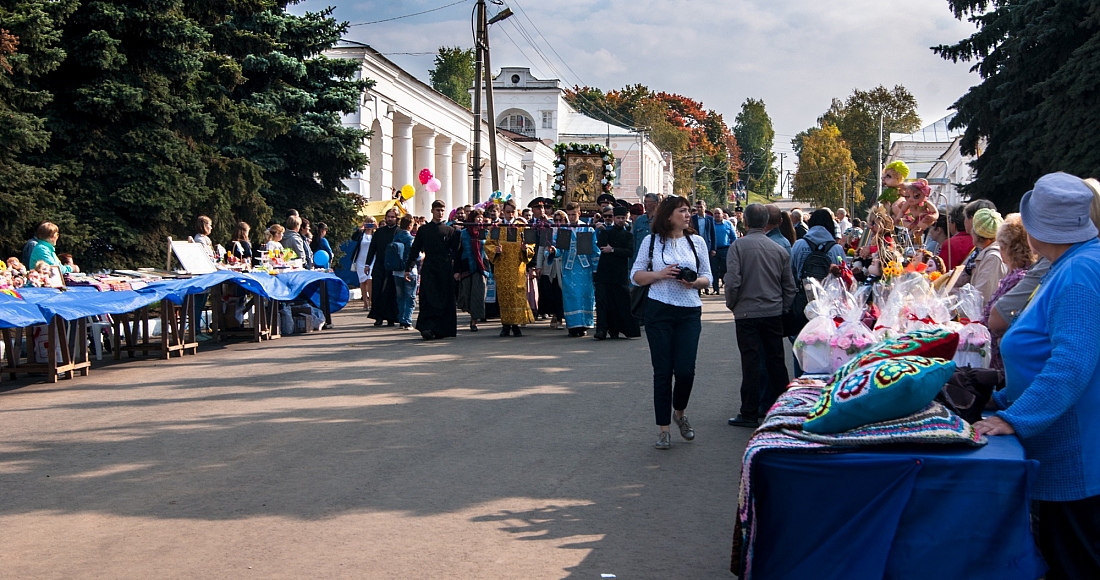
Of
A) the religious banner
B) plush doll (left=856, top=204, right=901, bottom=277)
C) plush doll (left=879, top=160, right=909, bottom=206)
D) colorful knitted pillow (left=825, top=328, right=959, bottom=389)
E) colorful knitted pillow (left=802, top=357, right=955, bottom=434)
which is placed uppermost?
the religious banner

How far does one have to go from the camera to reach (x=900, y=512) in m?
3.91

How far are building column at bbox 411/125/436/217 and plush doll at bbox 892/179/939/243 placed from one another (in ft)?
117

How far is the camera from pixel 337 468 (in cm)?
727

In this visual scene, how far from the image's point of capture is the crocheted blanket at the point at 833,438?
12.9 feet

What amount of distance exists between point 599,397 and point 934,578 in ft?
21.1

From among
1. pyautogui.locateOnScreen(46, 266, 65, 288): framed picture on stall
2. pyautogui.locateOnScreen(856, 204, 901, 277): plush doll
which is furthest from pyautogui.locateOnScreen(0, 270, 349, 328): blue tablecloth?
pyautogui.locateOnScreen(856, 204, 901, 277): plush doll

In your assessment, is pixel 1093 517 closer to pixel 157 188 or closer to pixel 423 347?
pixel 423 347

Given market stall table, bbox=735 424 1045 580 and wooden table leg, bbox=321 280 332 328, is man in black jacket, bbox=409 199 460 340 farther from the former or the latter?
market stall table, bbox=735 424 1045 580

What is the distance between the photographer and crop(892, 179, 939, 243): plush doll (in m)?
8.36

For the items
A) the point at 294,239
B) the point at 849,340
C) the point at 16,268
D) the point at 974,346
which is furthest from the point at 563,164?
the point at 974,346

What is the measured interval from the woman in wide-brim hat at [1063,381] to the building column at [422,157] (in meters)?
39.8

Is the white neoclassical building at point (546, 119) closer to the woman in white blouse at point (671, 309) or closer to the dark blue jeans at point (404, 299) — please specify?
the dark blue jeans at point (404, 299)

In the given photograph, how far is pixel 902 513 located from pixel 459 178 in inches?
1926


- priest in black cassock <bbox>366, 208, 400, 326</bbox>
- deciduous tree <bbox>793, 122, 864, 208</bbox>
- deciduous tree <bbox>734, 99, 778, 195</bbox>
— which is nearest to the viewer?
priest in black cassock <bbox>366, 208, 400, 326</bbox>
